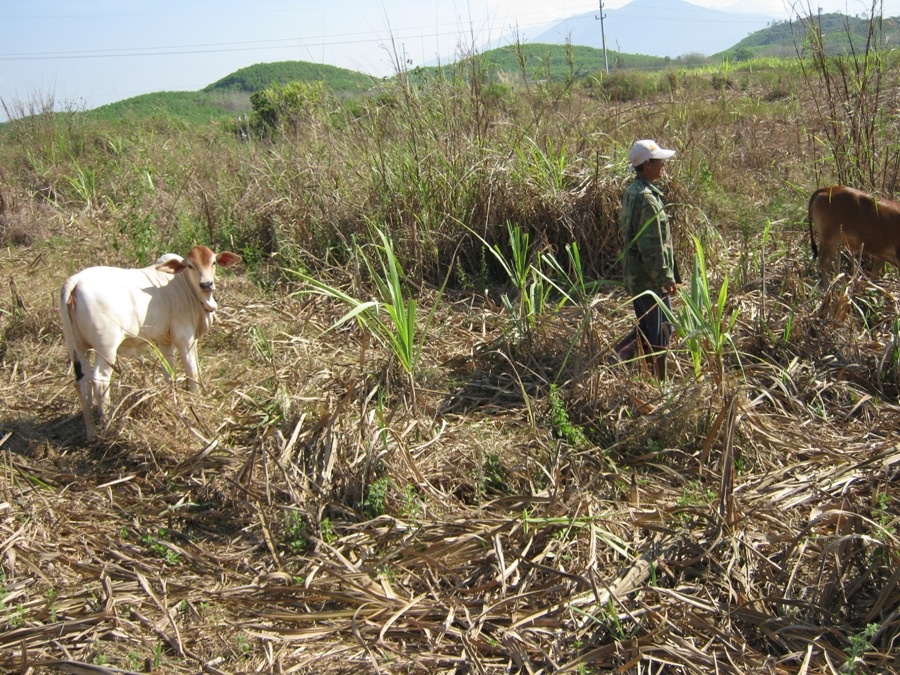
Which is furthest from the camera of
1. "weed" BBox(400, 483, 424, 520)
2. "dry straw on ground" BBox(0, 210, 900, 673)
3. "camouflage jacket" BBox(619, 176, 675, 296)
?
"camouflage jacket" BBox(619, 176, 675, 296)

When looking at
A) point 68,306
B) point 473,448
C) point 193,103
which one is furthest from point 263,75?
point 473,448

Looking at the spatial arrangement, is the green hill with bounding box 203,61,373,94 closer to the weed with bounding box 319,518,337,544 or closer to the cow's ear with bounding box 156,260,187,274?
the cow's ear with bounding box 156,260,187,274

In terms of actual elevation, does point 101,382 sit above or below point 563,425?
above

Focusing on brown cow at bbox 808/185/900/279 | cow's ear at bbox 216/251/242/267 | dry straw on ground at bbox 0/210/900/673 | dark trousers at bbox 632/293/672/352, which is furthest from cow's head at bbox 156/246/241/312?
brown cow at bbox 808/185/900/279

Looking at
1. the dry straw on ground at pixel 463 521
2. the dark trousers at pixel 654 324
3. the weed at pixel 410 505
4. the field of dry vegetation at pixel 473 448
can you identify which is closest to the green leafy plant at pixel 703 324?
the field of dry vegetation at pixel 473 448

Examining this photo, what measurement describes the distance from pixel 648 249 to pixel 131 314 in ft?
9.44

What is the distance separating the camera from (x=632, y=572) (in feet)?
9.92

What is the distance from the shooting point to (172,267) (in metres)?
4.50

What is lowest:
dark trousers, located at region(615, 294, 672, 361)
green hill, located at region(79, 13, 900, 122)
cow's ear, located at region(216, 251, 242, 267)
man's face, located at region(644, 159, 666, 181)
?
dark trousers, located at region(615, 294, 672, 361)

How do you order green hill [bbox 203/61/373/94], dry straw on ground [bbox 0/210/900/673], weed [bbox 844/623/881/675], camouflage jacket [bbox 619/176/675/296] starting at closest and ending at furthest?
weed [bbox 844/623/881/675] → dry straw on ground [bbox 0/210/900/673] → camouflage jacket [bbox 619/176/675/296] → green hill [bbox 203/61/373/94]

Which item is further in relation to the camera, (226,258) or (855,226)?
(855,226)

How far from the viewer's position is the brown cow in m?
5.36

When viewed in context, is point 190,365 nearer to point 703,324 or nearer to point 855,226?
point 703,324

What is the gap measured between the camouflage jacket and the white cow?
2.36 metres
